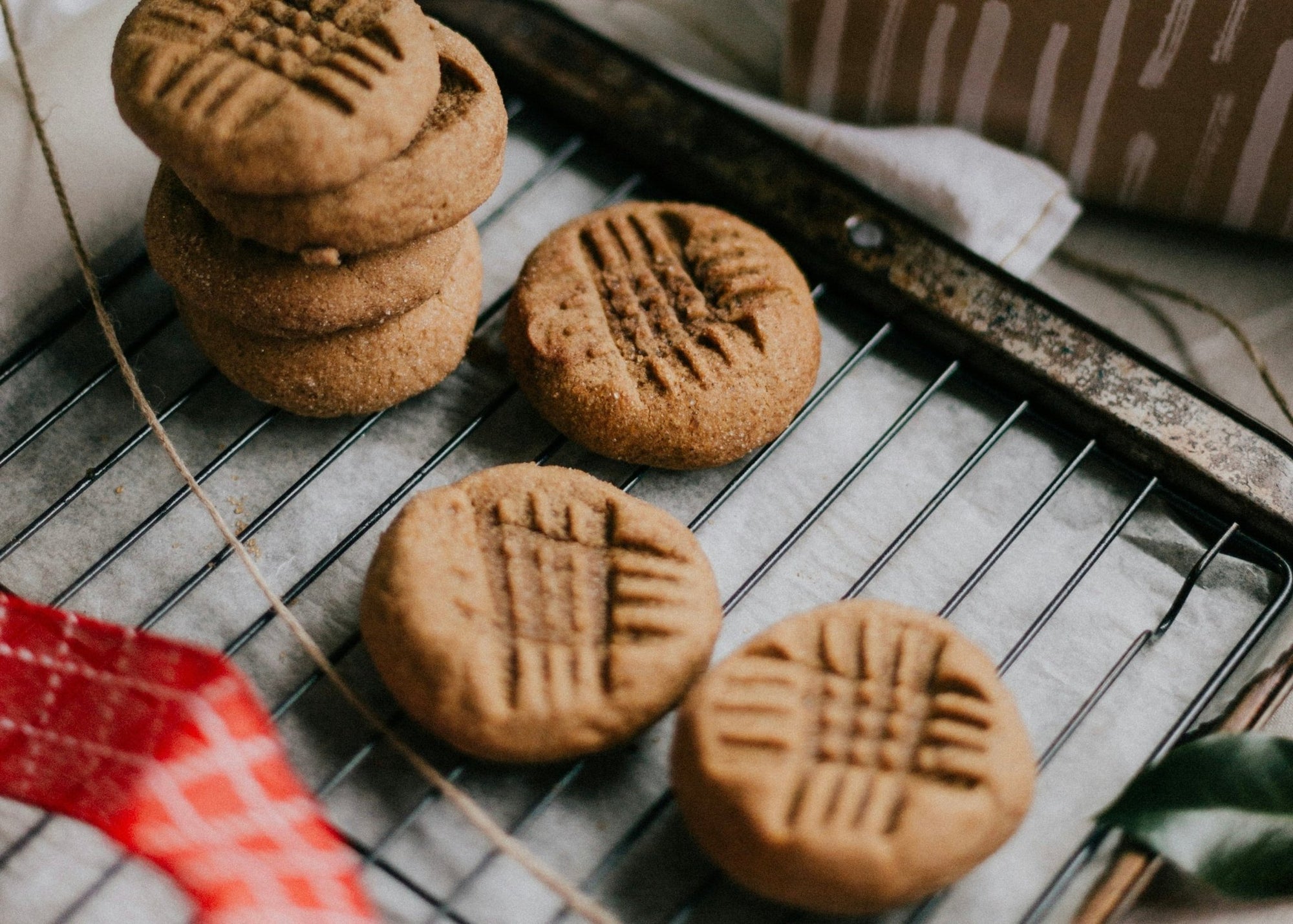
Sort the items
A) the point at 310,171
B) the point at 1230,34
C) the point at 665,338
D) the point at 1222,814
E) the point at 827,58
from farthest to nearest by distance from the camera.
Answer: the point at 827,58, the point at 1230,34, the point at 665,338, the point at 1222,814, the point at 310,171

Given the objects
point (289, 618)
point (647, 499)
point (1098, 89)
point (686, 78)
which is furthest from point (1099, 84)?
point (289, 618)

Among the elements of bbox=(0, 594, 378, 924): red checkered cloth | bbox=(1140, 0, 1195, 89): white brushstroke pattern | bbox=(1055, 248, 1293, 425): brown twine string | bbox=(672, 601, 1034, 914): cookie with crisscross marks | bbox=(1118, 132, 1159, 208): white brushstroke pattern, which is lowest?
bbox=(0, 594, 378, 924): red checkered cloth

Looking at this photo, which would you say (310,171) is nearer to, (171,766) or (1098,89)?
(171,766)

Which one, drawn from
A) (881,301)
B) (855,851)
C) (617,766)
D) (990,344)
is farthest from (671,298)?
(855,851)

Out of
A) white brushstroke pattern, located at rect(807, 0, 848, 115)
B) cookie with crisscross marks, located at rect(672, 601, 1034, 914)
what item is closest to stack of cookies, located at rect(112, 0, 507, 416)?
cookie with crisscross marks, located at rect(672, 601, 1034, 914)

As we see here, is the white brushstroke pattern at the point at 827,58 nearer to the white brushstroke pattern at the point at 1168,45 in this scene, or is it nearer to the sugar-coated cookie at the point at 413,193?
the white brushstroke pattern at the point at 1168,45

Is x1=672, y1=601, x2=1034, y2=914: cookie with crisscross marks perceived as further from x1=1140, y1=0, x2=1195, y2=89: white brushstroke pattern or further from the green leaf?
x1=1140, y1=0, x2=1195, y2=89: white brushstroke pattern
